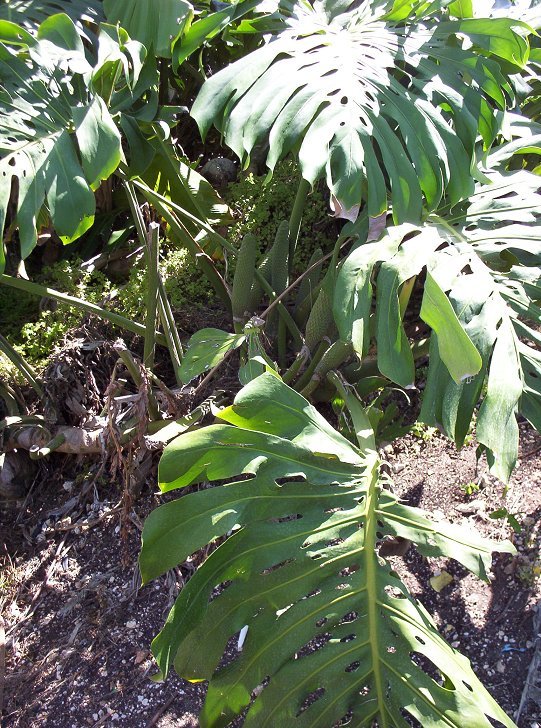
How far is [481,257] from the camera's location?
1478 mm

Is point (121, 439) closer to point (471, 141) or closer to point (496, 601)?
point (496, 601)

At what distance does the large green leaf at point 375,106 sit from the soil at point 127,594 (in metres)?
0.80

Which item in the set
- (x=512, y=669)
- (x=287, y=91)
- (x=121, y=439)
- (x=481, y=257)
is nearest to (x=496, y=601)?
(x=512, y=669)

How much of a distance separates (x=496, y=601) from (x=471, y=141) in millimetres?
1071

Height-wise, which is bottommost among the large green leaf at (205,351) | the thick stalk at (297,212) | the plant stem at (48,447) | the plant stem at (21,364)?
the plant stem at (48,447)

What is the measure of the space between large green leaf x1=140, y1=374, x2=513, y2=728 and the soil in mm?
423

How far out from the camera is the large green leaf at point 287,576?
1.11 metres

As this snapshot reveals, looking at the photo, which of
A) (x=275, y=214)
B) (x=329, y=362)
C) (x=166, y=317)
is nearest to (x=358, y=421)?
(x=329, y=362)

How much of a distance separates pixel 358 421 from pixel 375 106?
0.69m

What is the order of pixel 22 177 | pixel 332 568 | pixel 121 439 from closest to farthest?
pixel 332 568
pixel 22 177
pixel 121 439

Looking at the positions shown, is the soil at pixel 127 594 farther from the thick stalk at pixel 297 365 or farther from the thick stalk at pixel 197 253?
the thick stalk at pixel 197 253

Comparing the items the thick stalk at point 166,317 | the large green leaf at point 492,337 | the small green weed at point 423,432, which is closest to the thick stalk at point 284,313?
the thick stalk at point 166,317

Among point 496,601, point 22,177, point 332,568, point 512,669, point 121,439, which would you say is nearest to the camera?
point 332,568

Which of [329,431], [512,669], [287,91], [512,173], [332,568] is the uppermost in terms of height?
[287,91]
